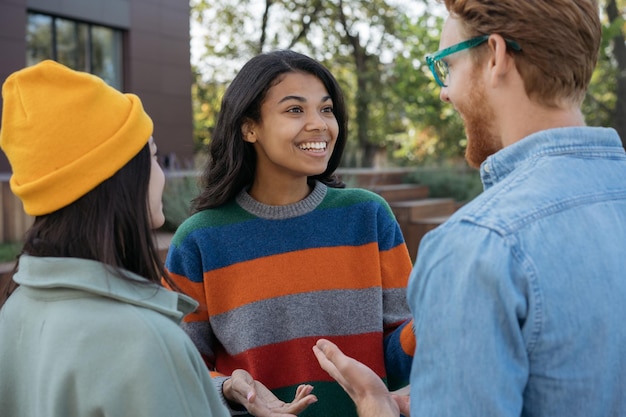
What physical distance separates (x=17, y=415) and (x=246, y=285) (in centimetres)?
79

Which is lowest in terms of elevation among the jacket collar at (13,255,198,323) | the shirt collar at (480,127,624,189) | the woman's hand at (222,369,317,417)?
the woman's hand at (222,369,317,417)

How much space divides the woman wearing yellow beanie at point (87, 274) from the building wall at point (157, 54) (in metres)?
11.7

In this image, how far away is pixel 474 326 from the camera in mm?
1057

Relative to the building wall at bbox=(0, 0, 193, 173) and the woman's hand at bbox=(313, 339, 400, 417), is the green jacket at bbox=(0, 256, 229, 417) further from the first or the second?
the building wall at bbox=(0, 0, 193, 173)

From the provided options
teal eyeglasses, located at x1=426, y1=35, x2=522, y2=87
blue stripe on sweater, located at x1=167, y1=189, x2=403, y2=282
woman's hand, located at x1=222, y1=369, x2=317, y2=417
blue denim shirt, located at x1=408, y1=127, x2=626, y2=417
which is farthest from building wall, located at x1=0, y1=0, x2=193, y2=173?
blue denim shirt, located at x1=408, y1=127, x2=626, y2=417

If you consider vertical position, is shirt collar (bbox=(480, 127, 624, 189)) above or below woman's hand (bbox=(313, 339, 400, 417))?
above

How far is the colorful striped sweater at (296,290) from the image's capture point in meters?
2.07

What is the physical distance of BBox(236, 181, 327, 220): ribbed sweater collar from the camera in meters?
2.17

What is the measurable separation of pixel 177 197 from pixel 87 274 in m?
5.30

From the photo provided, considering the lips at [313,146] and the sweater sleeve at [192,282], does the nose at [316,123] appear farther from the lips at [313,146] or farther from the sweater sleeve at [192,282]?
the sweater sleeve at [192,282]

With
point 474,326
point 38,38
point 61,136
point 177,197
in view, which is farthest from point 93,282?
point 38,38

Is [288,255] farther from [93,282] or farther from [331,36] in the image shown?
[331,36]

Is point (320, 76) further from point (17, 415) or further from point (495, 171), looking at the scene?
point (17, 415)

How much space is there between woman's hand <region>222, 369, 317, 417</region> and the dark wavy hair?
20.2 inches
